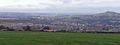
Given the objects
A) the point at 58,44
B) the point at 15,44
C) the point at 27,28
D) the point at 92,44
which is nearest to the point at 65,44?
the point at 58,44

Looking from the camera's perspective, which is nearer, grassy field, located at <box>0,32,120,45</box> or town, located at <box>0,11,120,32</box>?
grassy field, located at <box>0,32,120,45</box>

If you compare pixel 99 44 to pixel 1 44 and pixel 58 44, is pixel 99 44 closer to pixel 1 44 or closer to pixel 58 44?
pixel 58 44

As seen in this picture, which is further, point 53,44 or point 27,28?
point 27,28

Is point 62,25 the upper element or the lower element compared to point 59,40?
lower

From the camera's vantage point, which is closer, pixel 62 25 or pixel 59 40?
pixel 59 40

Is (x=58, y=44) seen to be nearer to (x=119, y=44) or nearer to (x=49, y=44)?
(x=49, y=44)

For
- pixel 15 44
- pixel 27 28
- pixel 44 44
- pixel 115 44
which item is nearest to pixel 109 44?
pixel 115 44

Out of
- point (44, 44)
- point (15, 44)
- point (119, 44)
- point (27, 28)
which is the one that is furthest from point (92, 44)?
point (27, 28)

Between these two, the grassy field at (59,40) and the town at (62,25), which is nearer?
the grassy field at (59,40)

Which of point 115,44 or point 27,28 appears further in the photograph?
point 27,28
